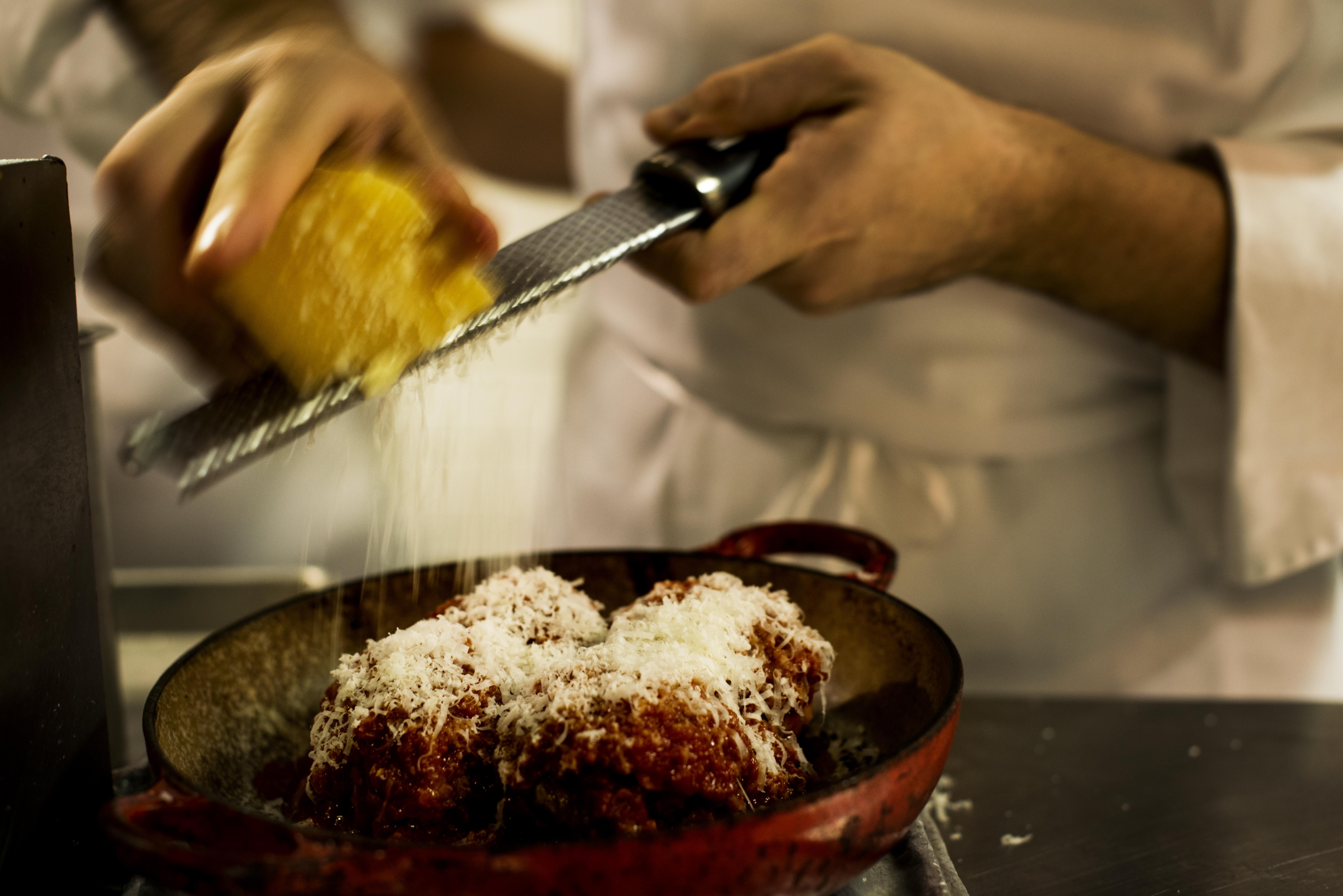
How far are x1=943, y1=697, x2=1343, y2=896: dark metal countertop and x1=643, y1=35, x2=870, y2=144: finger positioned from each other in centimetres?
54

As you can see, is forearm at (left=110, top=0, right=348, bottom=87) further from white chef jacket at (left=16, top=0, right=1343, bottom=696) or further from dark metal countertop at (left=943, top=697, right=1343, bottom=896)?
dark metal countertop at (left=943, top=697, right=1343, bottom=896)

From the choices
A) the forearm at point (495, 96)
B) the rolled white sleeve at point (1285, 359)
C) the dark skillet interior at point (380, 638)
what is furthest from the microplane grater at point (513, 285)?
the forearm at point (495, 96)

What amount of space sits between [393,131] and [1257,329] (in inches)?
31.7

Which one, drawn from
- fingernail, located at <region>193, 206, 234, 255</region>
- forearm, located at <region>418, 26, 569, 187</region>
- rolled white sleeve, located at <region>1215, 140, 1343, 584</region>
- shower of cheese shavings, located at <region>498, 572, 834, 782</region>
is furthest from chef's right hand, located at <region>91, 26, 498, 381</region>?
forearm, located at <region>418, 26, 569, 187</region>

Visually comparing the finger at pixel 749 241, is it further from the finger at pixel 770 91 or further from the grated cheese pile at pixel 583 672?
the grated cheese pile at pixel 583 672

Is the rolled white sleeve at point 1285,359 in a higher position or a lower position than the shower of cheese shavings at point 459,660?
lower

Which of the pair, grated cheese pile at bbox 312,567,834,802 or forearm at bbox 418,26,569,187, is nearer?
grated cheese pile at bbox 312,567,834,802

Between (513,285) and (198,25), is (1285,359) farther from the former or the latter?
(198,25)

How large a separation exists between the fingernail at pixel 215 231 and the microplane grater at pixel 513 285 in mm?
93

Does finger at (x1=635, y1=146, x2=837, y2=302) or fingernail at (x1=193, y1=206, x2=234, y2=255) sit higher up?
fingernail at (x1=193, y1=206, x2=234, y2=255)

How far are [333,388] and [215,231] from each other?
10 cm

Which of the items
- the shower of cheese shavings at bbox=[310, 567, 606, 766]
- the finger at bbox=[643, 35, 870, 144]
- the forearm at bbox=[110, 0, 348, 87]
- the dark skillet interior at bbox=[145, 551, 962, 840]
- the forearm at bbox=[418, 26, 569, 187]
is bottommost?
the dark skillet interior at bbox=[145, 551, 962, 840]

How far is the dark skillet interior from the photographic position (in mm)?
593

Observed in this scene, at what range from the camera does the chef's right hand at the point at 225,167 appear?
595 mm
